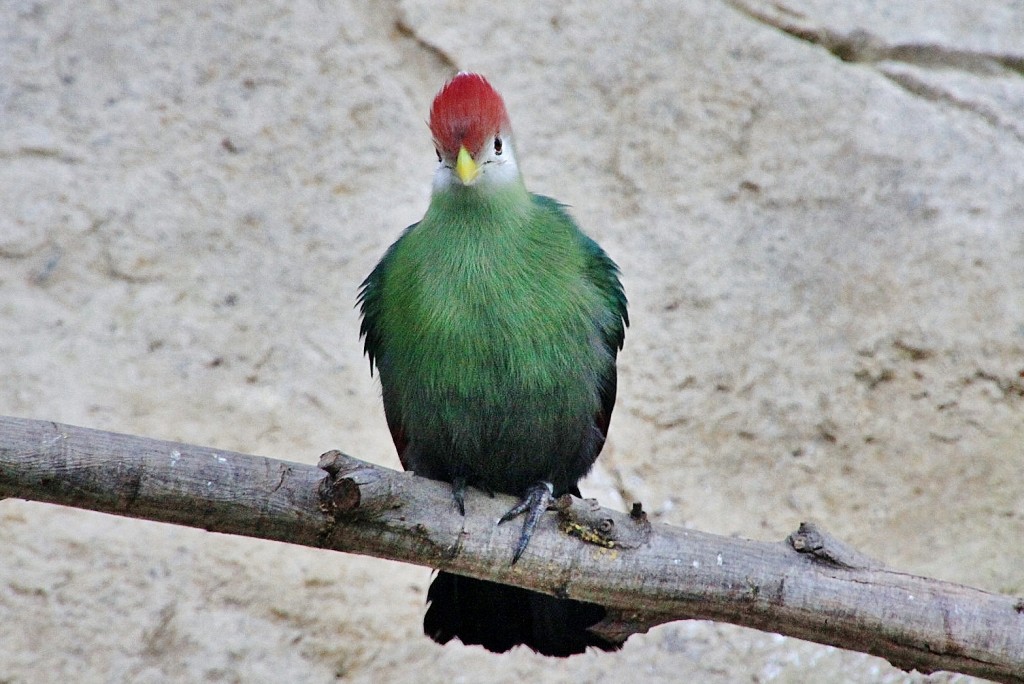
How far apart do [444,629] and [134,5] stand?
2779 millimetres

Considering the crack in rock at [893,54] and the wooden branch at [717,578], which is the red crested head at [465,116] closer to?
the wooden branch at [717,578]

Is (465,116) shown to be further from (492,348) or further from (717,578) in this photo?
(717,578)

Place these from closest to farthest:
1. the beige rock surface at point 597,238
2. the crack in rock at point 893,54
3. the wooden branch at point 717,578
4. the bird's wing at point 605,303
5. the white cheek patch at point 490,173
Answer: the wooden branch at point 717,578
the white cheek patch at point 490,173
the bird's wing at point 605,303
the beige rock surface at point 597,238
the crack in rock at point 893,54

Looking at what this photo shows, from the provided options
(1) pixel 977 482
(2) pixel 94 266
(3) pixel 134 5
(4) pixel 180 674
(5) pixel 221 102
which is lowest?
(4) pixel 180 674

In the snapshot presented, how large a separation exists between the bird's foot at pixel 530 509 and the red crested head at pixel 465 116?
2.87 ft

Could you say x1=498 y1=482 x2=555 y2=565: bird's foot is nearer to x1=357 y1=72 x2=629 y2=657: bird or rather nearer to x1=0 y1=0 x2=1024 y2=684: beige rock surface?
x1=357 y1=72 x2=629 y2=657: bird

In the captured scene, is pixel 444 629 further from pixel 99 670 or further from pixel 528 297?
pixel 99 670

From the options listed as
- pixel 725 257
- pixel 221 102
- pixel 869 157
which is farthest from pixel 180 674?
pixel 869 157

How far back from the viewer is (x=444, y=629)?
2.97 m

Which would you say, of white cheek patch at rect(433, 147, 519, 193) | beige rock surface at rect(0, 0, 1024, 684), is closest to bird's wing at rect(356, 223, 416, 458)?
white cheek patch at rect(433, 147, 519, 193)

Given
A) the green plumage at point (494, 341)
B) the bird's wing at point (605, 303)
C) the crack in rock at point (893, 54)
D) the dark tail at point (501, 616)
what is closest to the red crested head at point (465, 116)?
the green plumage at point (494, 341)

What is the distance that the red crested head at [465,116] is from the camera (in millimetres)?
2797

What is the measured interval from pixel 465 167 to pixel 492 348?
460 millimetres

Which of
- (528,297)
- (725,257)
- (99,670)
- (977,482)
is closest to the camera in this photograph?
(528,297)
